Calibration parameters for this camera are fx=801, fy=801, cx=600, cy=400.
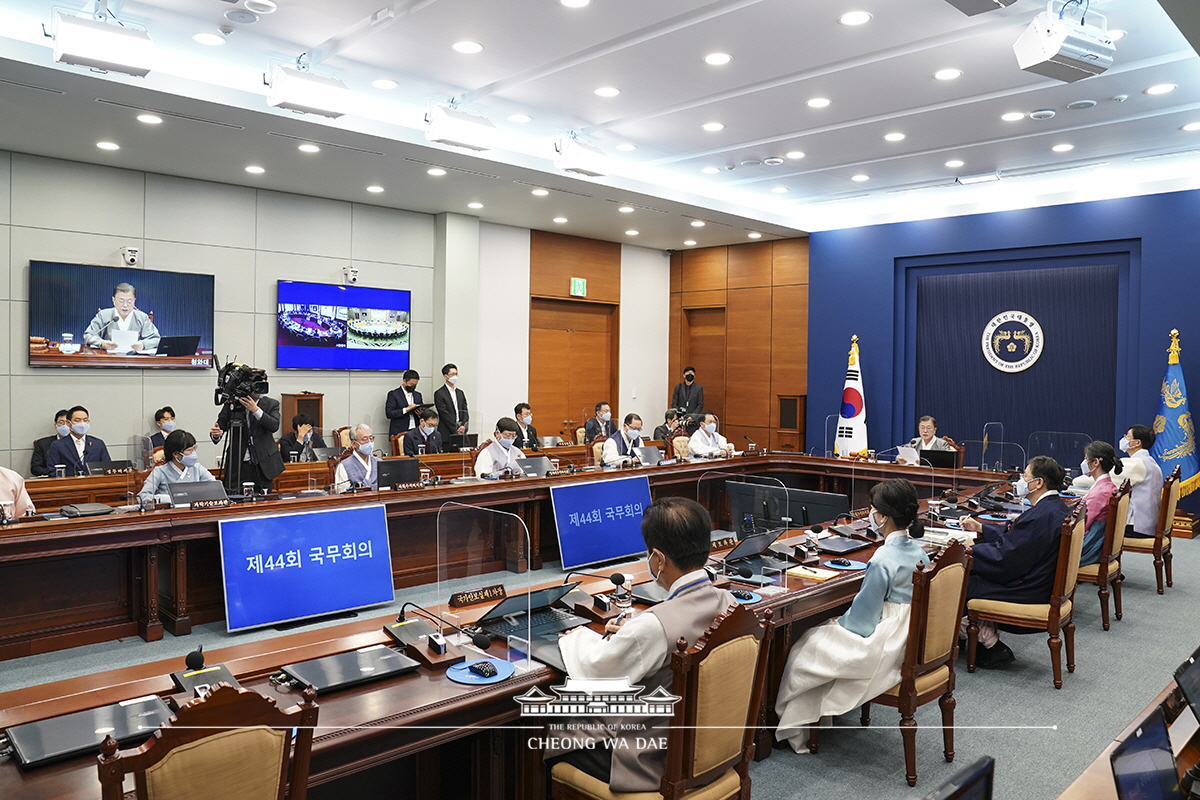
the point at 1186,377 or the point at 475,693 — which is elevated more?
the point at 1186,377

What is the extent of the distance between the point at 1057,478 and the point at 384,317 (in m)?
6.80

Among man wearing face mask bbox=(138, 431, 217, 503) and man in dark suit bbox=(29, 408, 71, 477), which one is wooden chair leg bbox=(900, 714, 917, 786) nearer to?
man wearing face mask bbox=(138, 431, 217, 503)

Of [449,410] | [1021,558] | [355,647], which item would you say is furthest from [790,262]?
[355,647]

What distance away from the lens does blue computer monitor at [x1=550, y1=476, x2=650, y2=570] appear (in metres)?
5.81

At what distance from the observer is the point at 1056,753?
317 cm

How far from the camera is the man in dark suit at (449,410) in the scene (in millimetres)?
8648

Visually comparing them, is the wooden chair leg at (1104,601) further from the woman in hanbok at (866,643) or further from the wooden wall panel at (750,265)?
the wooden wall panel at (750,265)

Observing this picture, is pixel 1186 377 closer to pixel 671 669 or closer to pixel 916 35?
pixel 916 35

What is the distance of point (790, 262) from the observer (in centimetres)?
1068

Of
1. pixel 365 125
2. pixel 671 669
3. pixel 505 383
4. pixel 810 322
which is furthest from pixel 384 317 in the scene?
pixel 671 669

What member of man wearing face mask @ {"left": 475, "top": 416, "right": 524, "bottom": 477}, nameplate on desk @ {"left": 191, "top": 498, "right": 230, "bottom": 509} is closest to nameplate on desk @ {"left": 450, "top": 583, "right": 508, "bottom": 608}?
nameplate on desk @ {"left": 191, "top": 498, "right": 230, "bottom": 509}

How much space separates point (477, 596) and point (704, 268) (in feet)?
30.8

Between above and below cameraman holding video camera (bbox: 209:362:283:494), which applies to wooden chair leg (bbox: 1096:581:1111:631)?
below

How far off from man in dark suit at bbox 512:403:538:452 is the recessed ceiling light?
4483mm
